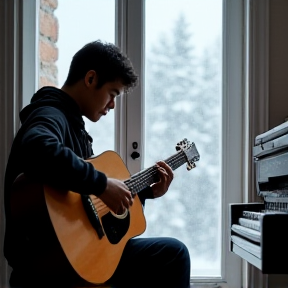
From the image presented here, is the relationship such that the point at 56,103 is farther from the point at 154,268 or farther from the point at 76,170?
the point at 154,268

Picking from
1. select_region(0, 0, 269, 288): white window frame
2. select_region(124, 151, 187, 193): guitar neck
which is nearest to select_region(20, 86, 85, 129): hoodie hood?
select_region(124, 151, 187, 193): guitar neck

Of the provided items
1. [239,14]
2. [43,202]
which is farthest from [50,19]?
[43,202]

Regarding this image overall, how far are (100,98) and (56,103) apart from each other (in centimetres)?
18

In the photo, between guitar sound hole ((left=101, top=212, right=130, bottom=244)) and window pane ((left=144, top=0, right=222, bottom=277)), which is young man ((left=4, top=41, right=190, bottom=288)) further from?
window pane ((left=144, top=0, right=222, bottom=277))

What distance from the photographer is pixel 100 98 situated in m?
1.66

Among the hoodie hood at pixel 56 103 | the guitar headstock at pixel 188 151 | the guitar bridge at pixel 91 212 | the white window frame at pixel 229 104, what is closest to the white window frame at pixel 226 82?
the white window frame at pixel 229 104

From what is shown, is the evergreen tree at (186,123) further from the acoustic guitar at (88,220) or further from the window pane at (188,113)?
the acoustic guitar at (88,220)

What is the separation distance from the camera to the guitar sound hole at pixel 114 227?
5.08 feet

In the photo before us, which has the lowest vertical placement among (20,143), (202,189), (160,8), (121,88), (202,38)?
(202,189)

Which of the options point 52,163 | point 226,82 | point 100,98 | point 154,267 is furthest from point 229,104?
point 52,163

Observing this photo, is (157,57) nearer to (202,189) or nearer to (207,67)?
(207,67)

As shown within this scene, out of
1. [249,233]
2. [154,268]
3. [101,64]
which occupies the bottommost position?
[154,268]

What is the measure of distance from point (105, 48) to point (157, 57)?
654 mm

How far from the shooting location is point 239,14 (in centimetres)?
227
